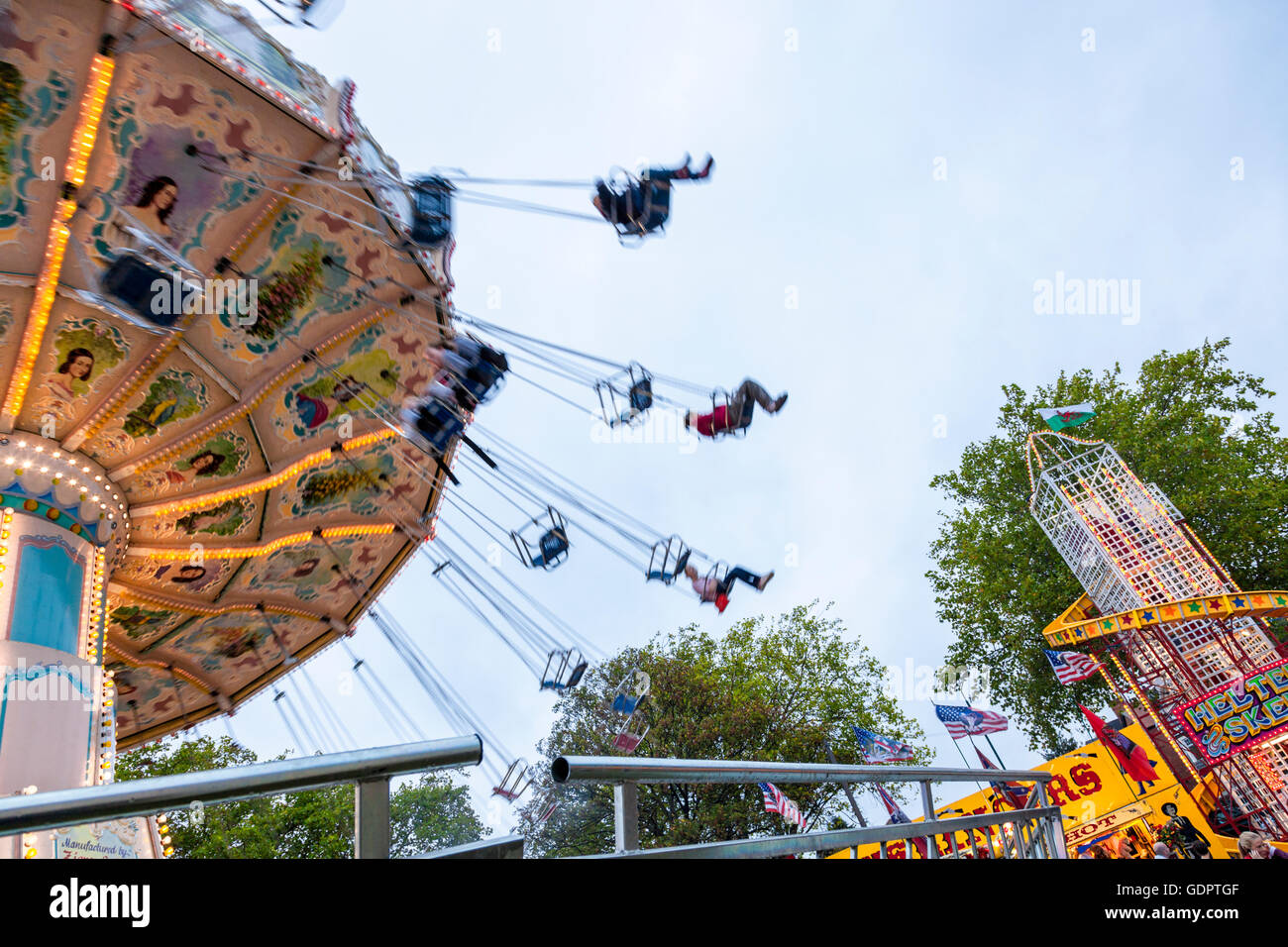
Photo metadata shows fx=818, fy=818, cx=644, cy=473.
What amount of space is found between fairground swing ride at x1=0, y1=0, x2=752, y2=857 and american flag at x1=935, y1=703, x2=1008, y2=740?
8272 millimetres

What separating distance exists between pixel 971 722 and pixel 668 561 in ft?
28.1

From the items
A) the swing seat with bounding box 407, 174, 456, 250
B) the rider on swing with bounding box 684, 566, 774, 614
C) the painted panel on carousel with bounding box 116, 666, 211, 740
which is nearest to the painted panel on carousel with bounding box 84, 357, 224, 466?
the swing seat with bounding box 407, 174, 456, 250

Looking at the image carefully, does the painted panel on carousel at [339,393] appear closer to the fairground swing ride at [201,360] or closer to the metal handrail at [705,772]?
the fairground swing ride at [201,360]

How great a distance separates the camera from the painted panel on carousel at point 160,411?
7.49m

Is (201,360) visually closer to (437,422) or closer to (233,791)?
(437,422)

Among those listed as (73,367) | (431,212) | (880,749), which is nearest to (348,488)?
(73,367)

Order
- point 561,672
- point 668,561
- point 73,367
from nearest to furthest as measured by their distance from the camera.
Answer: point 73,367, point 668,561, point 561,672

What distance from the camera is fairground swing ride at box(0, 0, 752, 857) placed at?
18.7 feet

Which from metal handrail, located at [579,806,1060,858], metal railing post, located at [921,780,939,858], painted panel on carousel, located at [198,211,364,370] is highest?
painted panel on carousel, located at [198,211,364,370]

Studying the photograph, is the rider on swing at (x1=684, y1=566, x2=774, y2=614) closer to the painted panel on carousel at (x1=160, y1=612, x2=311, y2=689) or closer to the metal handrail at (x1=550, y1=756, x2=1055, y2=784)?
the painted panel on carousel at (x1=160, y1=612, x2=311, y2=689)

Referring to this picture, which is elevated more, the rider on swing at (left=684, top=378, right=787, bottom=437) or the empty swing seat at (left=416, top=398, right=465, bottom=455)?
the rider on swing at (left=684, top=378, right=787, bottom=437)

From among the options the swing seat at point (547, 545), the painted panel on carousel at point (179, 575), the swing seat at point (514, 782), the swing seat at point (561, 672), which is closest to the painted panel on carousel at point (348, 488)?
the painted panel on carousel at point (179, 575)

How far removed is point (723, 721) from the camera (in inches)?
842
